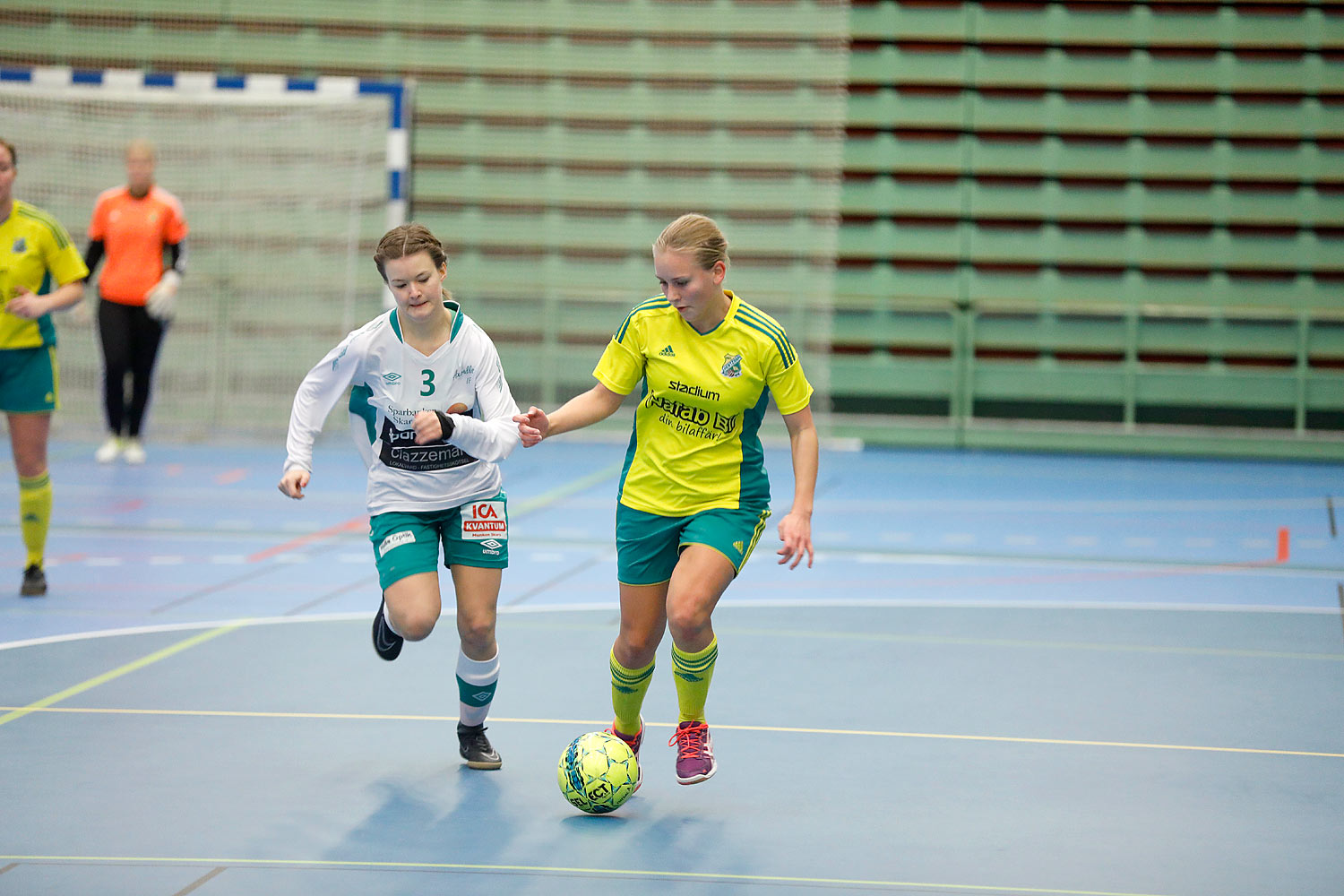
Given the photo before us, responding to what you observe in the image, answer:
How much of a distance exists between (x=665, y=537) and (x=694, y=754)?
61cm

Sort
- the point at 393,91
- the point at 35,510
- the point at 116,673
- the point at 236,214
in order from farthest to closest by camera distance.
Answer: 1. the point at 236,214
2. the point at 393,91
3. the point at 35,510
4. the point at 116,673

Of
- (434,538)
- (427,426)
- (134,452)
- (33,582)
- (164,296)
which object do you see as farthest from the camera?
A: (134,452)

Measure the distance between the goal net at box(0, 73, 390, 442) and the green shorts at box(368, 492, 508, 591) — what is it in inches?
337

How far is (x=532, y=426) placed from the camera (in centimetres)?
405

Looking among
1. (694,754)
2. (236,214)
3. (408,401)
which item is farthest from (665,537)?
(236,214)

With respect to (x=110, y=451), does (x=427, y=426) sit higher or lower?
higher

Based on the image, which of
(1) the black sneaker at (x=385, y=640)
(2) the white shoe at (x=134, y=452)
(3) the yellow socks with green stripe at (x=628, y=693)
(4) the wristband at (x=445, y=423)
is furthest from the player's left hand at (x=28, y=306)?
(2) the white shoe at (x=134, y=452)

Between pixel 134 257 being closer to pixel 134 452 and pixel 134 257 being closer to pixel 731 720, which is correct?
pixel 134 452

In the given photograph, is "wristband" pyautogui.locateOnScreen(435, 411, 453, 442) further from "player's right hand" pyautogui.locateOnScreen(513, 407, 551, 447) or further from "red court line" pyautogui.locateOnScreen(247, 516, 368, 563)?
"red court line" pyautogui.locateOnScreen(247, 516, 368, 563)

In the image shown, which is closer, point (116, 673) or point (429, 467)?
point (429, 467)

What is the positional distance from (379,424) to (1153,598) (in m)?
4.32

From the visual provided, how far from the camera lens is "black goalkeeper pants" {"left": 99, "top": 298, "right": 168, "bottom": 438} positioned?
10.9 metres

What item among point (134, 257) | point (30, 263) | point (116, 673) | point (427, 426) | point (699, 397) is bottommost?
point (116, 673)

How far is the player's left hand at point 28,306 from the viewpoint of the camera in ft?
20.1
